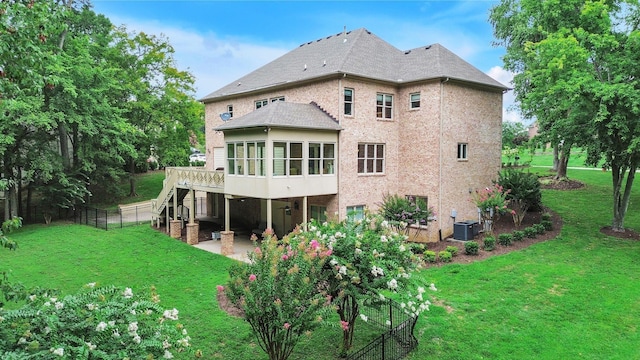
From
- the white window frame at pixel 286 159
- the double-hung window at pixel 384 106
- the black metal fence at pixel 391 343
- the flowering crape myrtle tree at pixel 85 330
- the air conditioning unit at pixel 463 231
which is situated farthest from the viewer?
the double-hung window at pixel 384 106

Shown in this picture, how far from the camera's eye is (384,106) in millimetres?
20031

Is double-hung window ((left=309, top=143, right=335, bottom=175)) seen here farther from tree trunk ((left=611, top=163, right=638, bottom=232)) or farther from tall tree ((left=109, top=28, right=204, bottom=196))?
tall tree ((left=109, top=28, right=204, bottom=196))

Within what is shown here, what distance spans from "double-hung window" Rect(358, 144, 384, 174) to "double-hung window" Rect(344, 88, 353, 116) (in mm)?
1787

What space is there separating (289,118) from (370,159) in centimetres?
504

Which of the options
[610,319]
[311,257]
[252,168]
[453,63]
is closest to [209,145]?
[252,168]

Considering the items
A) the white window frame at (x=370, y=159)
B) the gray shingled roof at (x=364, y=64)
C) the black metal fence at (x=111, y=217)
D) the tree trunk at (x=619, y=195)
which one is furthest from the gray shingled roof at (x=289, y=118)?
the tree trunk at (x=619, y=195)

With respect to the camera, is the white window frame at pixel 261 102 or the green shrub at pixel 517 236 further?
the white window frame at pixel 261 102

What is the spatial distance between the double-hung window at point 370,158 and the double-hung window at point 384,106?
156 cm

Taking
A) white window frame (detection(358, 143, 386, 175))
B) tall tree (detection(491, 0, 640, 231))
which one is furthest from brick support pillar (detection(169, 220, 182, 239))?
tall tree (detection(491, 0, 640, 231))

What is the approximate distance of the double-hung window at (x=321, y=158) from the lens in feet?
59.1

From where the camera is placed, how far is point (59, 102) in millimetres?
23719

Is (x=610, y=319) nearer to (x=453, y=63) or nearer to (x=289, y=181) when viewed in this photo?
(x=289, y=181)

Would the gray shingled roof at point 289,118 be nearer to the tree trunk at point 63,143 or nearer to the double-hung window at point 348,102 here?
the double-hung window at point 348,102

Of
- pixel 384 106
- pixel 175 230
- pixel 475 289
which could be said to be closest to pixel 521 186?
pixel 384 106
